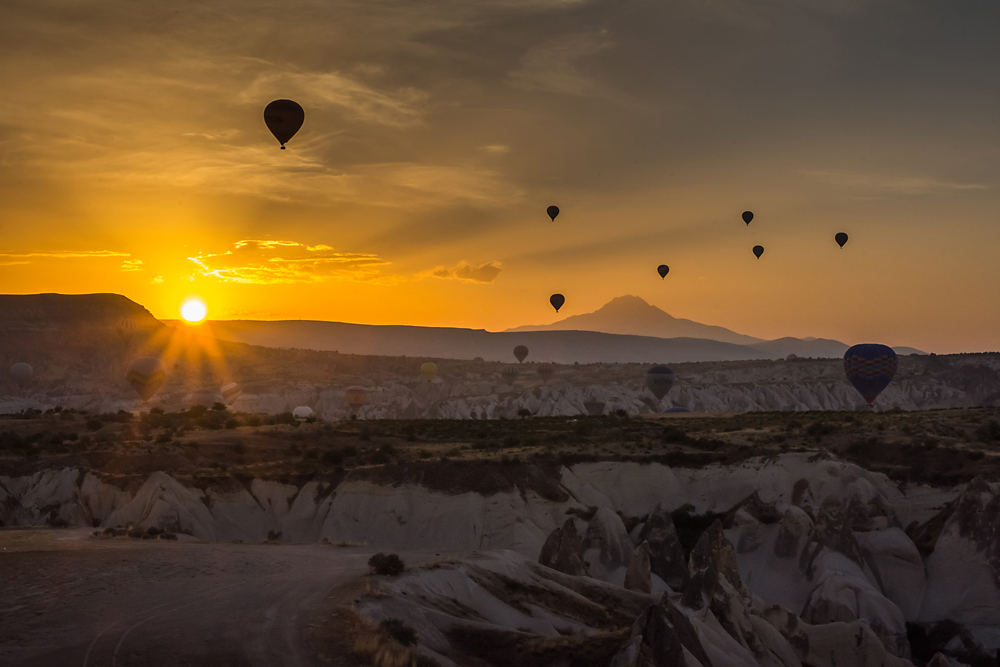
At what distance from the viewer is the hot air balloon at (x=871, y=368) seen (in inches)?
3777

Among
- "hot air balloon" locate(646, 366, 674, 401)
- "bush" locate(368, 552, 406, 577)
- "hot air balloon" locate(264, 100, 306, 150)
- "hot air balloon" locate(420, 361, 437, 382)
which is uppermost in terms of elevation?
"hot air balloon" locate(264, 100, 306, 150)

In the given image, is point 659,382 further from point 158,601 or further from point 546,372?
point 158,601

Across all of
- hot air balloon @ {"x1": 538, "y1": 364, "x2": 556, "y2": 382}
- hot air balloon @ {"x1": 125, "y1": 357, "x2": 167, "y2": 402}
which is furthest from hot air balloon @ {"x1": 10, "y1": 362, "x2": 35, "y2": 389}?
hot air balloon @ {"x1": 538, "y1": 364, "x2": 556, "y2": 382}

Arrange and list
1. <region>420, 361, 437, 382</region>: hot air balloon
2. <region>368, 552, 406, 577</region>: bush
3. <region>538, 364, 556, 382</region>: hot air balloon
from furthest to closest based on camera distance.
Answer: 1. <region>420, 361, 437, 382</region>: hot air balloon
2. <region>538, 364, 556, 382</region>: hot air balloon
3. <region>368, 552, 406, 577</region>: bush

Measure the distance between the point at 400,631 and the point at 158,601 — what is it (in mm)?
7306

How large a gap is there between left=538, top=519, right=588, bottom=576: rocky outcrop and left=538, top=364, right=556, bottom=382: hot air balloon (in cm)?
15433

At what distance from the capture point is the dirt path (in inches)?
758

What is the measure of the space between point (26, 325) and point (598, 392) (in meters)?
127

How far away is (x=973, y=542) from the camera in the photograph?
124 ft

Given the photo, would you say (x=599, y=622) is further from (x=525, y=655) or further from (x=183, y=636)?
(x=183, y=636)

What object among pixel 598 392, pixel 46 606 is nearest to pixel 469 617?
pixel 46 606

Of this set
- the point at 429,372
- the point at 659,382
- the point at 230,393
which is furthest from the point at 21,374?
the point at 659,382

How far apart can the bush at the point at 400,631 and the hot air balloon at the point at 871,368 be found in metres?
83.8

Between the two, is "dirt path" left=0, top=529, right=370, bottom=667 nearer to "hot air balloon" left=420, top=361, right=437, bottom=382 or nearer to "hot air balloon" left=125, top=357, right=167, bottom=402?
"hot air balloon" left=125, top=357, right=167, bottom=402
